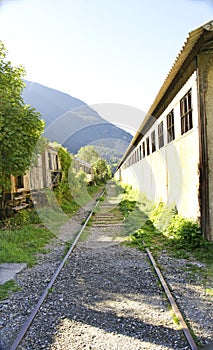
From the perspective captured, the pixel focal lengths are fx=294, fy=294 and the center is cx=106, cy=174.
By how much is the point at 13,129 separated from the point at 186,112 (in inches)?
182

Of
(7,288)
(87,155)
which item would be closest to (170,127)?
(7,288)

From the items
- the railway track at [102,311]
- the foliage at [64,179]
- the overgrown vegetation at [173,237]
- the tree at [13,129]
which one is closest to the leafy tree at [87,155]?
the foliage at [64,179]

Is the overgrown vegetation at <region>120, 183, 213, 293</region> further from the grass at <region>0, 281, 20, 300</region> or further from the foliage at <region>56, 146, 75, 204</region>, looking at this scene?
the foliage at <region>56, 146, 75, 204</region>

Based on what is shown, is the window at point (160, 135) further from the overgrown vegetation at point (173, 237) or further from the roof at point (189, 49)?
the overgrown vegetation at point (173, 237)

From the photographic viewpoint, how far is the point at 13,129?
7.80m

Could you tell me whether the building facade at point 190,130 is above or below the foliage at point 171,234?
above

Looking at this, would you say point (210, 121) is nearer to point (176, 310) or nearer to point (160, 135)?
point (176, 310)

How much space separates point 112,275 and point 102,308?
1365 mm

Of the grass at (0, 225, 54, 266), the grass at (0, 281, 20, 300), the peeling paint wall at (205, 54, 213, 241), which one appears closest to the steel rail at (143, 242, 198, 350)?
the peeling paint wall at (205, 54, 213, 241)

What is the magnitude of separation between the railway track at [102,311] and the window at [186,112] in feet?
12.2

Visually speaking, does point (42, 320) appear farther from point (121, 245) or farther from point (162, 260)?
point (121, 245)

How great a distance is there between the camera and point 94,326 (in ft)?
11.2

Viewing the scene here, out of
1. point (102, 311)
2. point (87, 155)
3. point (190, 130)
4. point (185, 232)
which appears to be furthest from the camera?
point (87, 155)

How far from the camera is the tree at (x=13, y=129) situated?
7773 mm
